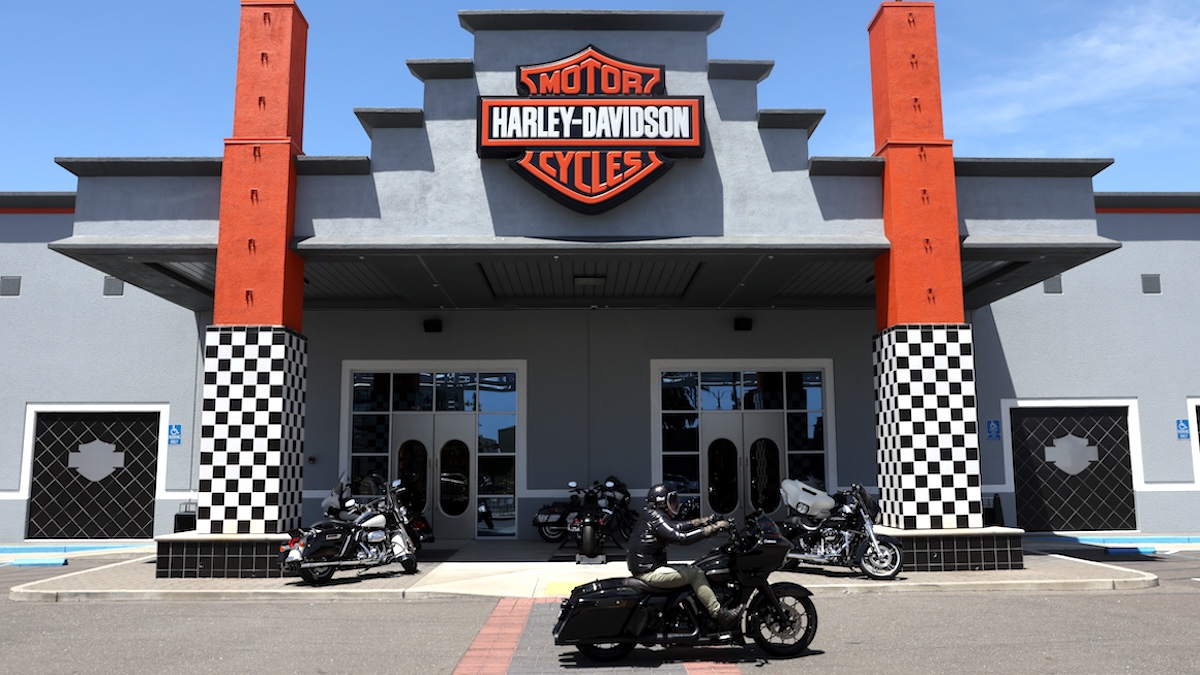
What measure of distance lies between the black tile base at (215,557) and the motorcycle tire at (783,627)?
23.7ft

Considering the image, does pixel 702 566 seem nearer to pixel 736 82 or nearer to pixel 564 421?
pixel 736 82

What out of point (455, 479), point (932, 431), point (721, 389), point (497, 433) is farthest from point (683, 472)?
point (932, 431)

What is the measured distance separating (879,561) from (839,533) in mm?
741

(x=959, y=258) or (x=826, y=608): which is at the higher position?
(x=959, y=258)

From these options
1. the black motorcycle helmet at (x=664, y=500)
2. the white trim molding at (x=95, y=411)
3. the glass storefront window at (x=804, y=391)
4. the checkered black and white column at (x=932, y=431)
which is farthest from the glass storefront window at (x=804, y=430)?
the white trim molding at (x=95, y=411)

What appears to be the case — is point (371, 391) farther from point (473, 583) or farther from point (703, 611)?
point (703, 611)

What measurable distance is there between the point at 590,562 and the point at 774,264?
5548mm

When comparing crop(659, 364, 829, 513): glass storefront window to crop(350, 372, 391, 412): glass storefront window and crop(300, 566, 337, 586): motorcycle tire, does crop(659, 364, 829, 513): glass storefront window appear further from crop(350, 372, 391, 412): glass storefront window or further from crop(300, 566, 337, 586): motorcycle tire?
crop(300, 566, 337, 586): motorcycle tire

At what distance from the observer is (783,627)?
792cm

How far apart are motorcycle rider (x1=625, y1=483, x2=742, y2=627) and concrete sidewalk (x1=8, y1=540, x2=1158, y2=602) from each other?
12.2 feet

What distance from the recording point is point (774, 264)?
48.0ft

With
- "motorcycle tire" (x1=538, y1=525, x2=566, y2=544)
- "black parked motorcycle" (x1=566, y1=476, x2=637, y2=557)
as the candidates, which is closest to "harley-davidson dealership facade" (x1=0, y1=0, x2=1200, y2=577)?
"motorcycle tire" (x1=538, y1=525, x2=566, y2=544)

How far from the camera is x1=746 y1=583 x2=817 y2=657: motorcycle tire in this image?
309 inches

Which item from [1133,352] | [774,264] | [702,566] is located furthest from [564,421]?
[1133,352]
